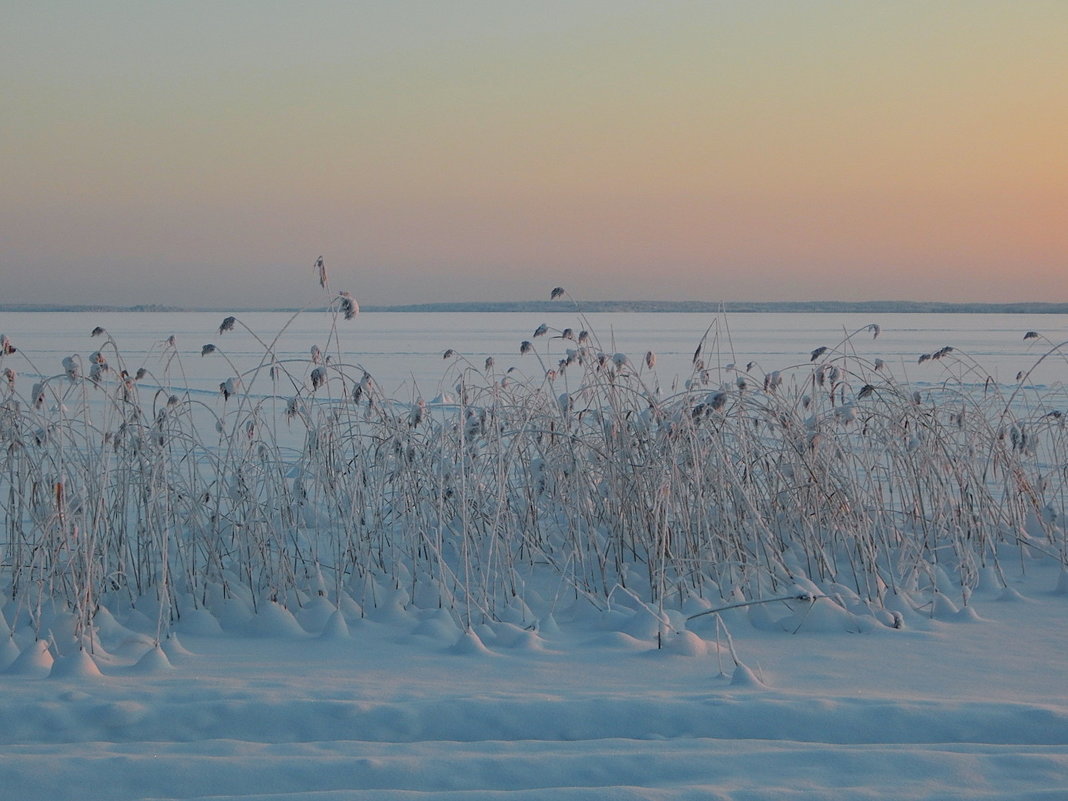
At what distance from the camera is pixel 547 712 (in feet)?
8.51

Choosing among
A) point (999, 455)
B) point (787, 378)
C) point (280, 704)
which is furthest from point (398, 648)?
point (787, 378)

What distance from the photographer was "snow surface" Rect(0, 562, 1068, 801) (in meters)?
2.18

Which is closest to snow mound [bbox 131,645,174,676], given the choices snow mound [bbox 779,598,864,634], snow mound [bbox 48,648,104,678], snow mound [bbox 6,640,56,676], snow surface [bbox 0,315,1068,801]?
snow surface [bbox 0,315,1068,801]

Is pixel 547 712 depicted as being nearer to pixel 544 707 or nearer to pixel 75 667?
pixel 544 707

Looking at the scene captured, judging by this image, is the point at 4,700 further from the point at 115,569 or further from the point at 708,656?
the point at 708,656

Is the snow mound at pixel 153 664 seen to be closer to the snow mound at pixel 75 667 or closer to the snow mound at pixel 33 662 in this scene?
the snow mound at pixel 75 667

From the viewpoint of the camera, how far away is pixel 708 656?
10.6 ft

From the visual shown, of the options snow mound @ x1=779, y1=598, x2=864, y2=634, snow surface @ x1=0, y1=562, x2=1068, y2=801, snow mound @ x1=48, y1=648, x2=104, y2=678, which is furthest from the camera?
snow mound @ x1=779, y1=598, x2=864, y2=634

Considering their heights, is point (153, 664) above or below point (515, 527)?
below

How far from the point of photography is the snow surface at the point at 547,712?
218cm

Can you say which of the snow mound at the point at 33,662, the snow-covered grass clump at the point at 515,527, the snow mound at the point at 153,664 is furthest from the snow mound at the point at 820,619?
the snow mound at the point at 33,662

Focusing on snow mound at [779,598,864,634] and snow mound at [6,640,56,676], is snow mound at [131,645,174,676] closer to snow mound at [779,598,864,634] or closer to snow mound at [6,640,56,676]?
snow mound at [6,640,56,676]

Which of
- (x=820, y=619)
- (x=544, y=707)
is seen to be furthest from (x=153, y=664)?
(x=820, y=619)

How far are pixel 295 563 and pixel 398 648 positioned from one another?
85 cm
